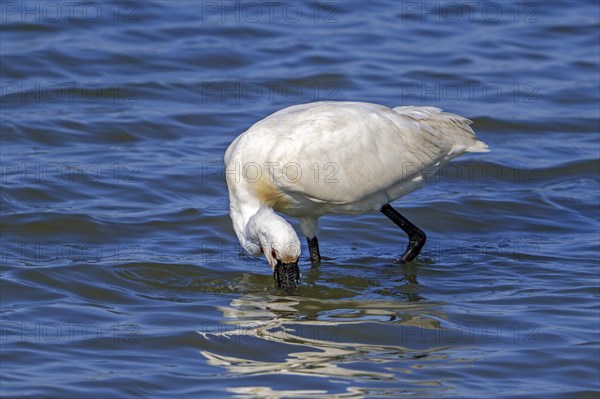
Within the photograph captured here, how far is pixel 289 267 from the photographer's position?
436 inches

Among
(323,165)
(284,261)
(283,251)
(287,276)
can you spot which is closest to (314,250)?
(323,165)

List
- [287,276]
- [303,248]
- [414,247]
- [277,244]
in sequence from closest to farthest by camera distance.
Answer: [277,244] → [287,276] → [414,247] → [303,248]

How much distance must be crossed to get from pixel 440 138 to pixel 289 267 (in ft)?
7.73

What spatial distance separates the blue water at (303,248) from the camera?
9.36 m

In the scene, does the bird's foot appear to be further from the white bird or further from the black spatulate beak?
the black spatulate beak

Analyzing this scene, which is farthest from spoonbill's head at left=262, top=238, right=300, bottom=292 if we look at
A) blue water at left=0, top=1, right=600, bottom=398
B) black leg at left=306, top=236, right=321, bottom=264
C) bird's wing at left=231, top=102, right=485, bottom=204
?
black leg at left=306, top=236, right=321, bottom=264

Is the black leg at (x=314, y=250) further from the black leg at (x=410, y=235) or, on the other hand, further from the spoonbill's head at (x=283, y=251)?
the spoonbill's head at (x=283, y=251)

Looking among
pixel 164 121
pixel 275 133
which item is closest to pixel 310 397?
pixel 275 133

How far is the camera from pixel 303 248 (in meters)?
13.4

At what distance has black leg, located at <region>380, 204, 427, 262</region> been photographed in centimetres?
1262

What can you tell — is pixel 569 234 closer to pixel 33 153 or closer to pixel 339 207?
pixel 339 207

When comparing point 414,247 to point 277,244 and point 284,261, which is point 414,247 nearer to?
point 284,261

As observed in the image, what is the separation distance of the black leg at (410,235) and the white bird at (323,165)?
10 millimetres

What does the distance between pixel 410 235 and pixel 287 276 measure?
198 centimetres
